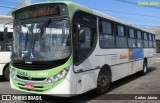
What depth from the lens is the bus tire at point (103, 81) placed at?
9.45 m

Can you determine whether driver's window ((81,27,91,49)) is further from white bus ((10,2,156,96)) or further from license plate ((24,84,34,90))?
license plate ((24,84,34,90))

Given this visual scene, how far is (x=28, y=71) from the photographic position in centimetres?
784

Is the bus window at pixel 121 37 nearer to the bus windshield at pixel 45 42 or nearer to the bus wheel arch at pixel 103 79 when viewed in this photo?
the bus wheel arch at pixel 103 79

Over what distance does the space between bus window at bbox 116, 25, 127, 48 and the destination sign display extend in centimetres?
425

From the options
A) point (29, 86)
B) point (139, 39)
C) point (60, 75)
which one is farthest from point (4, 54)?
point (139, 39)

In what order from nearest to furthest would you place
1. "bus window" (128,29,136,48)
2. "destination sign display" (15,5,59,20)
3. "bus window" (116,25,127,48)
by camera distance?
"destination sign display" (15,5,59,20)
"bus window" (116,25,127,48)
"bus window" (128,29,136,48)

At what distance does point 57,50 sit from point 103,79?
9.24 feet

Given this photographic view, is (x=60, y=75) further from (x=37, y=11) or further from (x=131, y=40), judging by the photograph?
(x=131, y=40)

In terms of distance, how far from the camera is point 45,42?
25.4ft

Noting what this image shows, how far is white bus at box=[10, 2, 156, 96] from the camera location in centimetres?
753

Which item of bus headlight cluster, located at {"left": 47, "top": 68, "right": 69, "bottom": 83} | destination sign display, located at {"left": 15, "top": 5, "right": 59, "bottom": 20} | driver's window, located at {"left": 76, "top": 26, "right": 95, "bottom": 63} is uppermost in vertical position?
destination sign display, located at {"left": 15, "top": 5, "right": 59, "bottom": 20}

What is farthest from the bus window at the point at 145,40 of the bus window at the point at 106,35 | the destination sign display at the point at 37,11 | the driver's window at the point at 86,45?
the destination sign display at the point at 37,11

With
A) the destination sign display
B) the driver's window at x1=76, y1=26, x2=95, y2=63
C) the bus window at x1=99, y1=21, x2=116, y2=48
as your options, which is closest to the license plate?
the driver's window at x1=76, y1=26, x2=95, y2=63

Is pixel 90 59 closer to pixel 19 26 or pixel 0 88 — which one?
pixel 19 26
